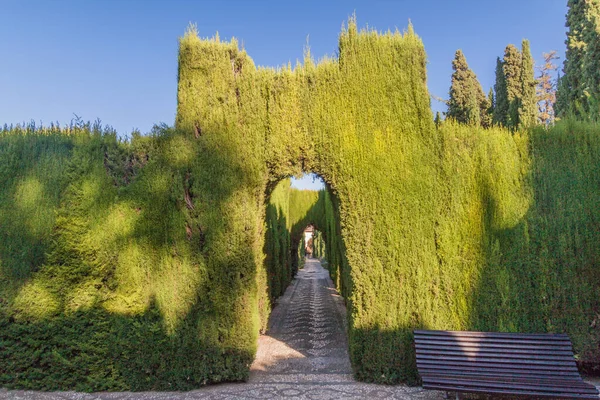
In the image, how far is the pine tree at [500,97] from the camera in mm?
13391

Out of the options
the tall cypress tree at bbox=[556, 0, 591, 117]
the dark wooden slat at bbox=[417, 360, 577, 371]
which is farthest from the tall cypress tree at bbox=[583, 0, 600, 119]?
the dark wooden slat at bbox=[417, 360, 577, 371]

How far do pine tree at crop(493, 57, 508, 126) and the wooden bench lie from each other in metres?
11.5

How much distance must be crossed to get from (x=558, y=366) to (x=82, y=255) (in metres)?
6.06

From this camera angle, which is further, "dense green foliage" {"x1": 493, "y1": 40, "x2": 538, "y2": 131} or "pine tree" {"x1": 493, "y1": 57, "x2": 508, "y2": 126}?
"pine tree" {"x1": 493, "y1": 57, "x2": 508, "y2": 126}

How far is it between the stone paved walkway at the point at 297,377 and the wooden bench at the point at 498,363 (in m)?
0.54

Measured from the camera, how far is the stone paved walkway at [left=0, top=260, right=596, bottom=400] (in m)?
4.29

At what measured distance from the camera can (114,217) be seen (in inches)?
188

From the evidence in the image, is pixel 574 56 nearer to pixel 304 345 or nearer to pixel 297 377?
pixel 304 345

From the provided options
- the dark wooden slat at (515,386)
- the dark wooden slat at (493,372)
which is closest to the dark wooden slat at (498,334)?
the dark wooden slat at (493,372)

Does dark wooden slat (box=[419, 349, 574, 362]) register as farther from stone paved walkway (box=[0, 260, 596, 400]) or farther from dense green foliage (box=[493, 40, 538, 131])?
dense green foliage (box=[493, 40, 538, 131])

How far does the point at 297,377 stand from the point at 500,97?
44.9 feet

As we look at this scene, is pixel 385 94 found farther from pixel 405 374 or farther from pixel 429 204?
pixel 405 374

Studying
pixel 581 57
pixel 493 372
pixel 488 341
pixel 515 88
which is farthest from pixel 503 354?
pixel 515 88

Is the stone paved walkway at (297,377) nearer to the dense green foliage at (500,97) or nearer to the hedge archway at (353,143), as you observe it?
the hedge archway at (353,143)
